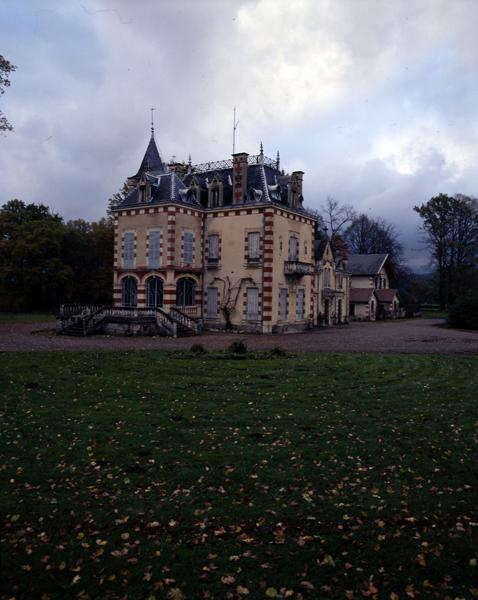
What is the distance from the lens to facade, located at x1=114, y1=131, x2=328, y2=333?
104 ft

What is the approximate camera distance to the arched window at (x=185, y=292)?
32.4 m

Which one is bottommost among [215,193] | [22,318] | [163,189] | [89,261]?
[22,318]

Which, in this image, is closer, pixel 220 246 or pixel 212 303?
pixel 220 246

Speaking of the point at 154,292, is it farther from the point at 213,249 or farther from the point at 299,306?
the point at 299,306

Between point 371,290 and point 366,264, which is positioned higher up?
point 366,264

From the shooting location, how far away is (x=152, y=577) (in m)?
4.97

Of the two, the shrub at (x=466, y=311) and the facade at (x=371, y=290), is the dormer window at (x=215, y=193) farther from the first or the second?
the facade at (x=371, y=290)

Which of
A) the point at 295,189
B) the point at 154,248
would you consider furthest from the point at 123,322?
the point at 295,189

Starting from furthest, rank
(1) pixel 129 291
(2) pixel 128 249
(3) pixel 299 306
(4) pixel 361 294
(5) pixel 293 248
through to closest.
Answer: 1. (4) pixel 361 294
2. (3) pixel 299 306
3. (5) pixel 293 248
4. (1) pixel 129 291
5. (2) pixel 128 249

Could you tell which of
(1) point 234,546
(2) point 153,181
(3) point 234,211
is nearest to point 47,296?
(2) point 153,181

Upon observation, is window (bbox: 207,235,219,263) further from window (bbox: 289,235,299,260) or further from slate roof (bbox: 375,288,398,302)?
slate roof (bbox: 375,288,398,302)

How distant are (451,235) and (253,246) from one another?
3666 centimetres

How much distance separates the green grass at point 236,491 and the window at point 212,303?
68.1 ft

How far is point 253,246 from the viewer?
32125 mm
